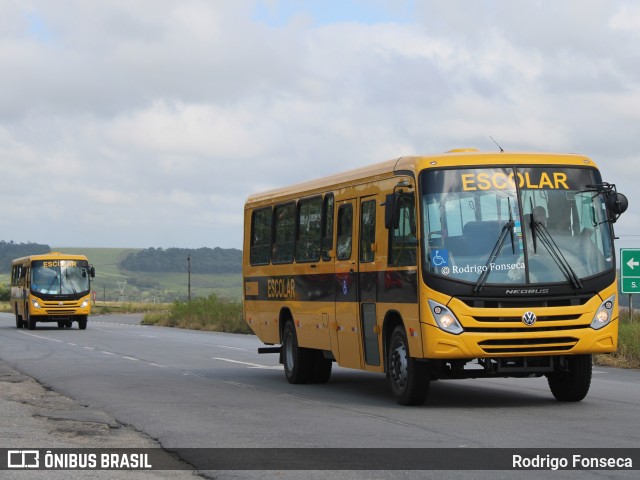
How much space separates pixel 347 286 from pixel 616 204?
401 cm

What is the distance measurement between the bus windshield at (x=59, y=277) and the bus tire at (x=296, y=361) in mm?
32472

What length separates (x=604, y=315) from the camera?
14961mm

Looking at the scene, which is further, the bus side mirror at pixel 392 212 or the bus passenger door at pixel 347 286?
the bus passenger door at pixel 347 286

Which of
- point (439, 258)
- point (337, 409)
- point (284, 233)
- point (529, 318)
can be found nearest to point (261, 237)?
point (284, 233)

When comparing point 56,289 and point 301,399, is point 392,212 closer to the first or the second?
point 301,399

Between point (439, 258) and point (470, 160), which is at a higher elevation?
point (470, 160)

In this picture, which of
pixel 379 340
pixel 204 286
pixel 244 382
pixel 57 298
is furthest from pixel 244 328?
pixel 204 286

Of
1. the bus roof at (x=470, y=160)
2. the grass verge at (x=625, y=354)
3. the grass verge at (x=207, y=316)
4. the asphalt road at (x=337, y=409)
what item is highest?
the bus roof at (x=470, y=160)

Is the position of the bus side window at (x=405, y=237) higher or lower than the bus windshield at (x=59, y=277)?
lower

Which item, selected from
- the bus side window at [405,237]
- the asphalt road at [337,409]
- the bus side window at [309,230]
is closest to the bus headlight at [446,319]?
the bus side window at [405,237]

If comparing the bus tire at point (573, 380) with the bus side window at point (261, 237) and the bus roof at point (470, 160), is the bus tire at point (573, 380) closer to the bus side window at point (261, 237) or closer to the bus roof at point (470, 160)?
the bus roof at point (470, 160)

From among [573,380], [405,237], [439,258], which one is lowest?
[573,380]

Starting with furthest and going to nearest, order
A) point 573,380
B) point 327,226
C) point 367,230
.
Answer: point 327,226 < point 367,230 < point 573,380

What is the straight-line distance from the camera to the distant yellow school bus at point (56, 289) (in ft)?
167
